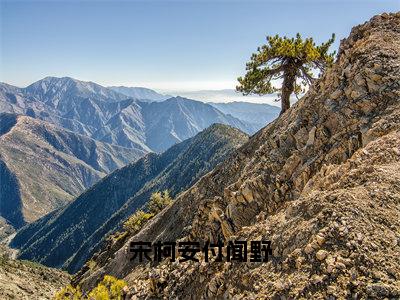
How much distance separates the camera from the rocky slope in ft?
49.7

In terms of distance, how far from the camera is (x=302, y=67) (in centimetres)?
4966

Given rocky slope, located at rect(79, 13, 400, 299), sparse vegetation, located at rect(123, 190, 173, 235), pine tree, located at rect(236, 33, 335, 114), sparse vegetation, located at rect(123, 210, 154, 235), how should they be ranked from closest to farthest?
rocky slope, located at rect(79, 13, 400, 299) → pine tree, located at rect(236, 33, 335, 114) → sparse vegetation, located at rect(123, 210, 154, 235) → sparse vegetation, located at rect(123, 190, 173, 235)

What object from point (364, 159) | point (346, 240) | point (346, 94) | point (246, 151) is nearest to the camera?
point (346, 240)

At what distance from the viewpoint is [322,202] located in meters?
18.3

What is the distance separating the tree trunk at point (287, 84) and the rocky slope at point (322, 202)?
816cm

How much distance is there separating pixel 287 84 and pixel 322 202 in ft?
116

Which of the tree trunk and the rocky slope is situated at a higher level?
the tree trunk

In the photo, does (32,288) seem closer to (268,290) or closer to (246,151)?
(246,151)

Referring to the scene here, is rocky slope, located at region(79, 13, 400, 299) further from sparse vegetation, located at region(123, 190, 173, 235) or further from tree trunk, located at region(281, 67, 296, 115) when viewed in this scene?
sparse vegetation, located at region(123, 190, 173, 235)

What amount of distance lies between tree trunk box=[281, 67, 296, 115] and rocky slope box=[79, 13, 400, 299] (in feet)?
26.8

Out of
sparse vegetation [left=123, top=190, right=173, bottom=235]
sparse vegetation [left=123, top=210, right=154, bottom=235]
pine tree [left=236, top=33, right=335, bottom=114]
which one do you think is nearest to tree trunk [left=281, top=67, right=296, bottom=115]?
pine tree [left=236, top=33, right=335, bottom=114]

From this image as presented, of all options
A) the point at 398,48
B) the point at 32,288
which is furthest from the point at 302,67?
the point at 32,288

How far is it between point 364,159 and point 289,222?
19.9ft

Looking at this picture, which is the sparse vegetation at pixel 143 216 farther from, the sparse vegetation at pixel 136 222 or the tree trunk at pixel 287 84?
the tree trunk at pixel 287 84
